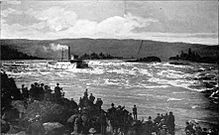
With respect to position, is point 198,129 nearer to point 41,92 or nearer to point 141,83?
point 141,83

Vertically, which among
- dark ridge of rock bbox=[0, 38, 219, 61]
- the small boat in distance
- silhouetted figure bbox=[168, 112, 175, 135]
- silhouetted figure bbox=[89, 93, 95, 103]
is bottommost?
silhouetted figure bbox=[168, 112, 175, 135]

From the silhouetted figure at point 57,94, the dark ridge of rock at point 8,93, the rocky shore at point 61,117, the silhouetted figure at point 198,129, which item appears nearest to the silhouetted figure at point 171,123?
the rocky shore at point 61,117

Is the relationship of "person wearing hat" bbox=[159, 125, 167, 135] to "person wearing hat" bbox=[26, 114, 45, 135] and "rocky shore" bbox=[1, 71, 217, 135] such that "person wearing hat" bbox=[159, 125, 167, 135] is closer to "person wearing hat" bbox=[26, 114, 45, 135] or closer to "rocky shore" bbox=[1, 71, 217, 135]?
"rocky shore" bbox=[1, 71, 217, 135]

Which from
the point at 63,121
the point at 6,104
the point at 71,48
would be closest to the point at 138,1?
the point at 71,48

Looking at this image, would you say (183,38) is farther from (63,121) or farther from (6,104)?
(6,104)

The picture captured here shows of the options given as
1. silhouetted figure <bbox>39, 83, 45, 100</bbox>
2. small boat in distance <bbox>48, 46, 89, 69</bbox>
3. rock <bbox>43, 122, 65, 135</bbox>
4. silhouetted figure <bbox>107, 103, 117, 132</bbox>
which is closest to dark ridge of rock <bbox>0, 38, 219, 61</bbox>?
small boat in distance <bbox>48, 46, 89, 69</bbox>

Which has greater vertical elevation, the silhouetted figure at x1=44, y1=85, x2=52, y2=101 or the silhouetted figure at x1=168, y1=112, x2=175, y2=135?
the silhouetted figure at x1=44, y1=85, x2=52, y2=101

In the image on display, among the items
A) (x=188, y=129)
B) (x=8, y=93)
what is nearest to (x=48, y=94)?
(x=8, y=93)
